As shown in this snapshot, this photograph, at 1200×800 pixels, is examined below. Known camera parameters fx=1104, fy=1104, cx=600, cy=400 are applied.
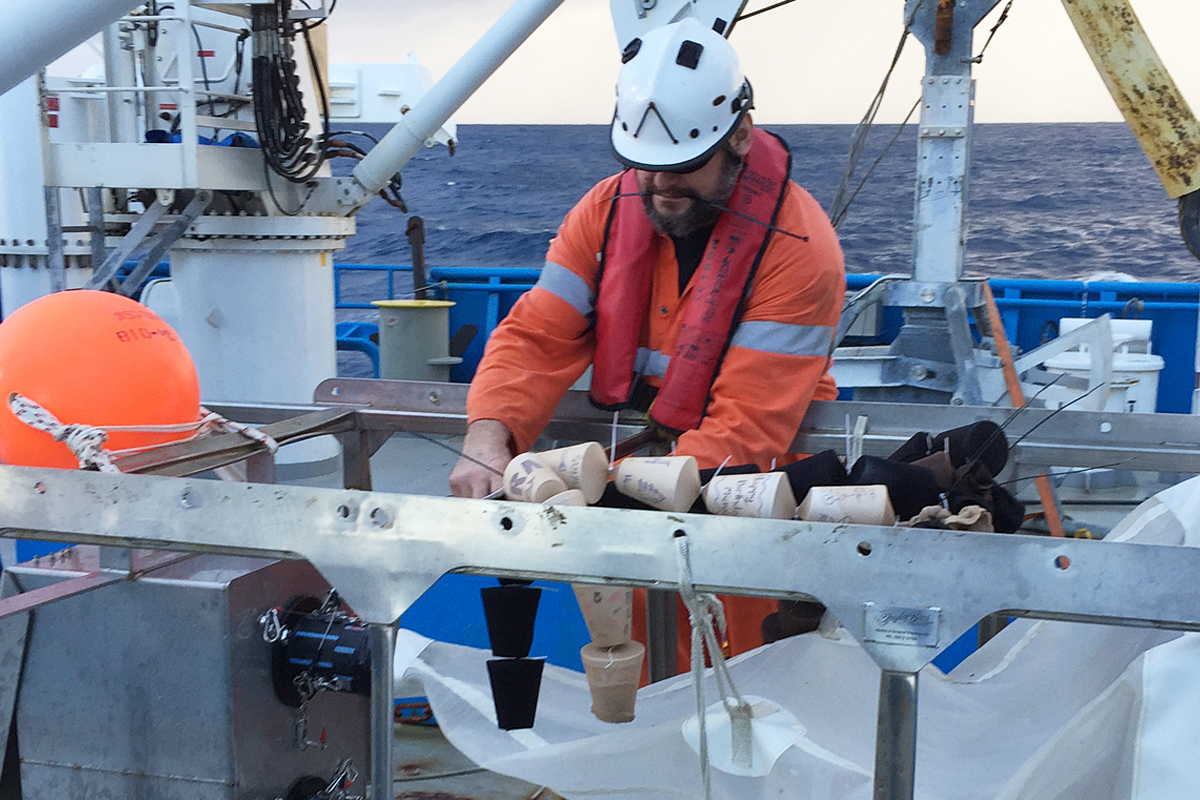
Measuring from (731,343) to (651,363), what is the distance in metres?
0.27

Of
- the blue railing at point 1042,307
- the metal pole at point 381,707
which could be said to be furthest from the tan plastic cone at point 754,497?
the blue railing at point 1042,307

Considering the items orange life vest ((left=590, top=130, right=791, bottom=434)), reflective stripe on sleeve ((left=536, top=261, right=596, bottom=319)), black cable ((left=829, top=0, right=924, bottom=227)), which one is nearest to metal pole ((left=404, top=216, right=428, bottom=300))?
black cable ((left=829, top=0, right=924, bottom=227))

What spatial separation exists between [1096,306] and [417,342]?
4.08 metres

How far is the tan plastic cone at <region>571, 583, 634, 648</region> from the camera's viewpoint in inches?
70.7

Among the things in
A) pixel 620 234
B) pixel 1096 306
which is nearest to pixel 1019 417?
pixel 620 234

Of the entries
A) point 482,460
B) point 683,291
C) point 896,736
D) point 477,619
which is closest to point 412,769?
point 477,619

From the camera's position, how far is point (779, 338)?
8.14ft

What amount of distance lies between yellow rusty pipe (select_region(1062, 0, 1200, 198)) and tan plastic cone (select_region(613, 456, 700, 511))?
6.29 ft

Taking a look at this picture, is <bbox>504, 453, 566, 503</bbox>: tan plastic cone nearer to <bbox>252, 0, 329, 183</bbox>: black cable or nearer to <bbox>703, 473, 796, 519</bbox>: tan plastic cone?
<bbox>703, 473, 796, 519</bbox>: tan plastic cone

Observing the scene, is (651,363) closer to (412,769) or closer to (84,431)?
(84,431)

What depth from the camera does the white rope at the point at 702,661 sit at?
1.38 meters

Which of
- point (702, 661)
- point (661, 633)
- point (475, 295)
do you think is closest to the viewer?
point (702, 661)

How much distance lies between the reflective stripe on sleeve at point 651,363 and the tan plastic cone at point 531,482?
962mm

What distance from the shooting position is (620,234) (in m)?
2.67
